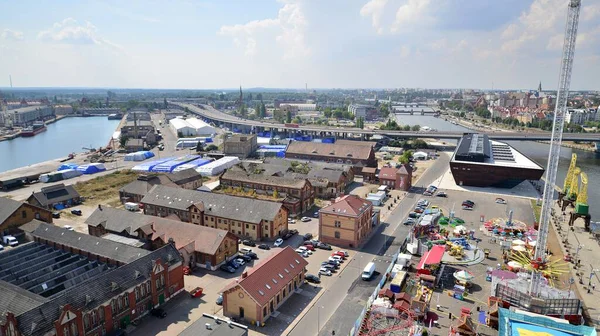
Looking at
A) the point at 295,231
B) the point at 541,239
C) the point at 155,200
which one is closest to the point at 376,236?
the point at 295,231

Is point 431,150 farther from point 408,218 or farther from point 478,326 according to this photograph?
point 478,326

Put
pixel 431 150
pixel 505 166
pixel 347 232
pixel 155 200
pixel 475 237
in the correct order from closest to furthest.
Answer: pixel 347 232, pixel 475 237, pixel 155 200, pixel 505 166, pixel 431 150

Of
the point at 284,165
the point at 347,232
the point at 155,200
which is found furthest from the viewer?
the point at 284,165

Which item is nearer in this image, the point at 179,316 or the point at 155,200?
the point at 179,316

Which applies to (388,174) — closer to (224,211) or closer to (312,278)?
(224,211)

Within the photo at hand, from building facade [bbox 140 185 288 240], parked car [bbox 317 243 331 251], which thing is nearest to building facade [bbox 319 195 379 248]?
parked car [bbox 317 243 331 251]

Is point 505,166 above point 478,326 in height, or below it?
Result: above

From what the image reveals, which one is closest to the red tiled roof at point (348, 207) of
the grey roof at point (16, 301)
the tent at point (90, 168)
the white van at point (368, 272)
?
the white van at point (368, 272)
